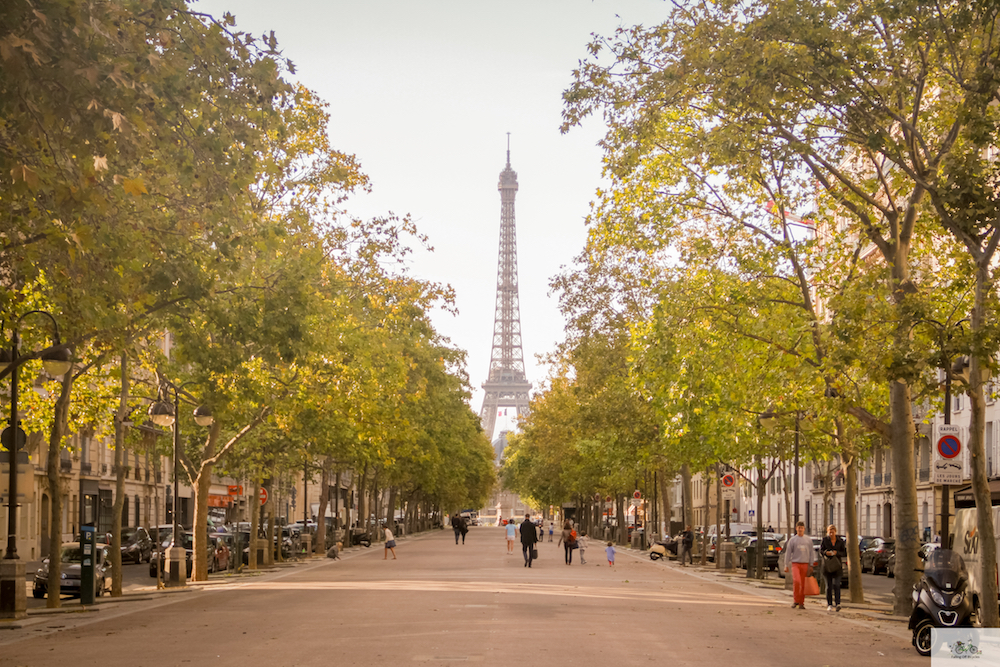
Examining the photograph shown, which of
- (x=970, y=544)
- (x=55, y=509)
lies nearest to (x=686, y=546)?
(x=55, y=509)

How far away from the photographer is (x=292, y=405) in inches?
1345

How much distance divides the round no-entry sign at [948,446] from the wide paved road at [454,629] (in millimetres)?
2753

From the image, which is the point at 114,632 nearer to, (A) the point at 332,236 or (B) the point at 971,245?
(B) the point at 971,245

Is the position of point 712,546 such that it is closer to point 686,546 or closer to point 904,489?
point 686,546

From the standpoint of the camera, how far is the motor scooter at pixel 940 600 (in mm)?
15312

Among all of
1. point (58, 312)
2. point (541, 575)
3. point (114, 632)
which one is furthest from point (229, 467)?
point (114, 632)

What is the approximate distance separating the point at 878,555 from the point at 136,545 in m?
27.2

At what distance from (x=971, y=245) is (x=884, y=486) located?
52.6 metres

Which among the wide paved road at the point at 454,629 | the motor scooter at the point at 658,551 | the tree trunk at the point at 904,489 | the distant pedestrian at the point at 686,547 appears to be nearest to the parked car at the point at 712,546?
the motor scooter at the point at 658,551

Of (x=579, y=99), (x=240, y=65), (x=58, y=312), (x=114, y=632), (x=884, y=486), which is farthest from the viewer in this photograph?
(x=884, y=486)

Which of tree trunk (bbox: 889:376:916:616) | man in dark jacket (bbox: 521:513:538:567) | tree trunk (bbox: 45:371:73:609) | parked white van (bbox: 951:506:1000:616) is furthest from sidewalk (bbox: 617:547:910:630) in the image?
tree trunk (bbox: 45:371:73:609)

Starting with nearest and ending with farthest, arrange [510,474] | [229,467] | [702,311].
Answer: [702,311] < [229,467] < [510,474]

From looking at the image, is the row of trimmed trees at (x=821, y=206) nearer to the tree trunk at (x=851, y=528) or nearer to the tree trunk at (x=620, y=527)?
the tree trunk at (x=851, y=528)

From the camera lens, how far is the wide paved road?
47.6ft
